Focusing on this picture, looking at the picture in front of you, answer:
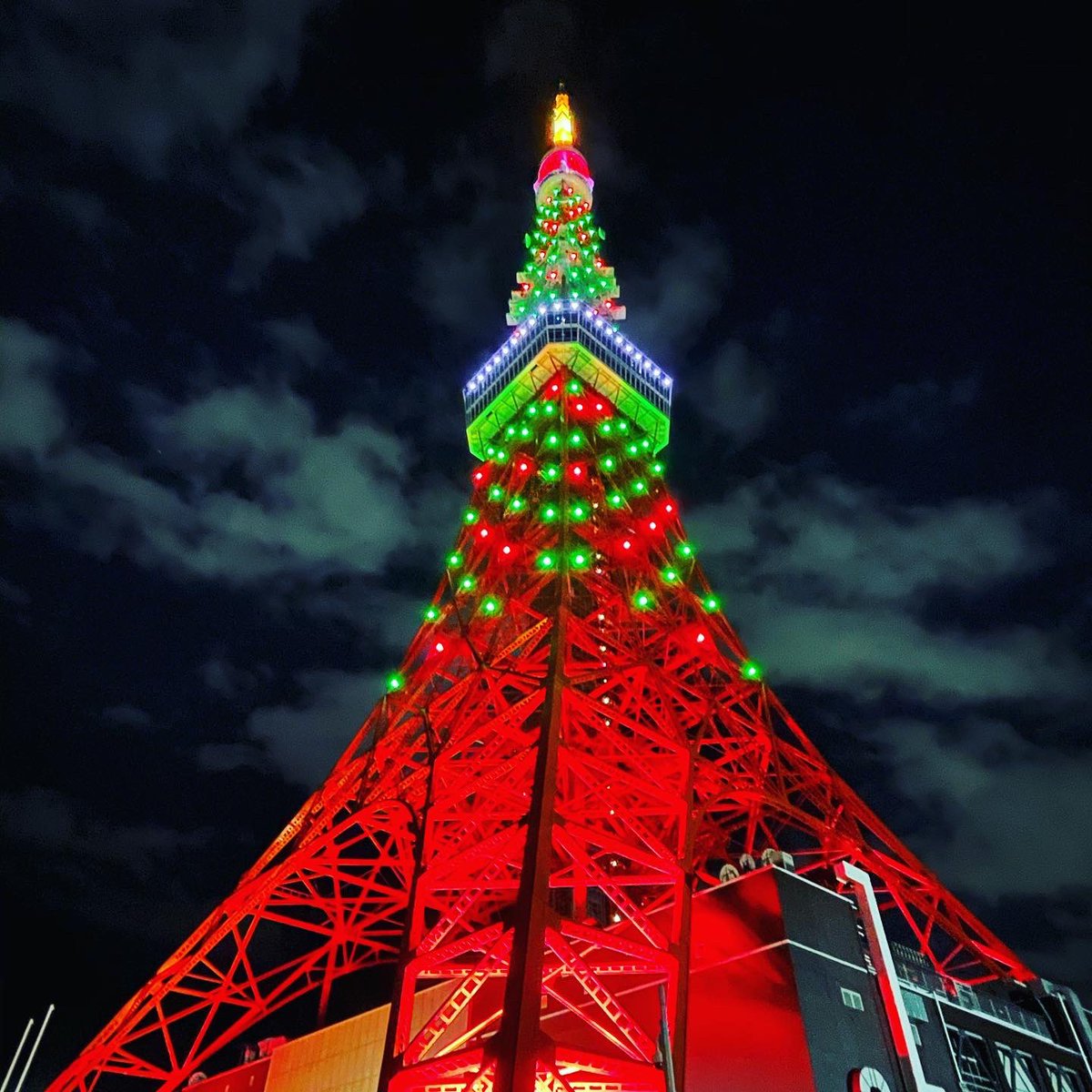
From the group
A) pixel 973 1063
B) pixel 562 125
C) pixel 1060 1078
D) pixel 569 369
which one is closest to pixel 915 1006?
pixel 973 1063

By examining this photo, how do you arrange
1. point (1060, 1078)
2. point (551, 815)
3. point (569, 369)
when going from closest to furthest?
point (551, 815) < point (1060, 1078) < point (569, 369)

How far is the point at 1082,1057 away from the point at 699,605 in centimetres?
1157

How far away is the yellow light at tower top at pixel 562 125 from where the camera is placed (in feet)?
115

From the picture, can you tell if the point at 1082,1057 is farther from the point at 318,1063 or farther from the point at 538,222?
the point at 538,222

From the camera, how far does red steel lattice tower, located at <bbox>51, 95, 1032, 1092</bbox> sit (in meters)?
11.3

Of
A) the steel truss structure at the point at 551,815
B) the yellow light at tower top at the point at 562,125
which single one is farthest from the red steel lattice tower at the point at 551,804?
the yellow light at tower top at the point at 562,125

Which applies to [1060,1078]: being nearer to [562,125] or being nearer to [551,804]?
[551,804]

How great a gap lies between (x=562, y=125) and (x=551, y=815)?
31142 mm

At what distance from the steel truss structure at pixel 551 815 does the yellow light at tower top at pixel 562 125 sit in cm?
1553

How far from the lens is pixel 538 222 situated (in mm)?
32406

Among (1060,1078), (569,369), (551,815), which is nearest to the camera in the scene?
(551,815)

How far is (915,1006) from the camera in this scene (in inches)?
596

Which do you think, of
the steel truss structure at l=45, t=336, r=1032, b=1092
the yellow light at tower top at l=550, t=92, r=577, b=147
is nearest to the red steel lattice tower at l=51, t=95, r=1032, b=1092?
the steel truss structure at l=45, t=336, r=1032, b=1092

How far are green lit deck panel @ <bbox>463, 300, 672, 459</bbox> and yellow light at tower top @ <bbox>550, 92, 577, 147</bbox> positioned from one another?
35.1 ft
